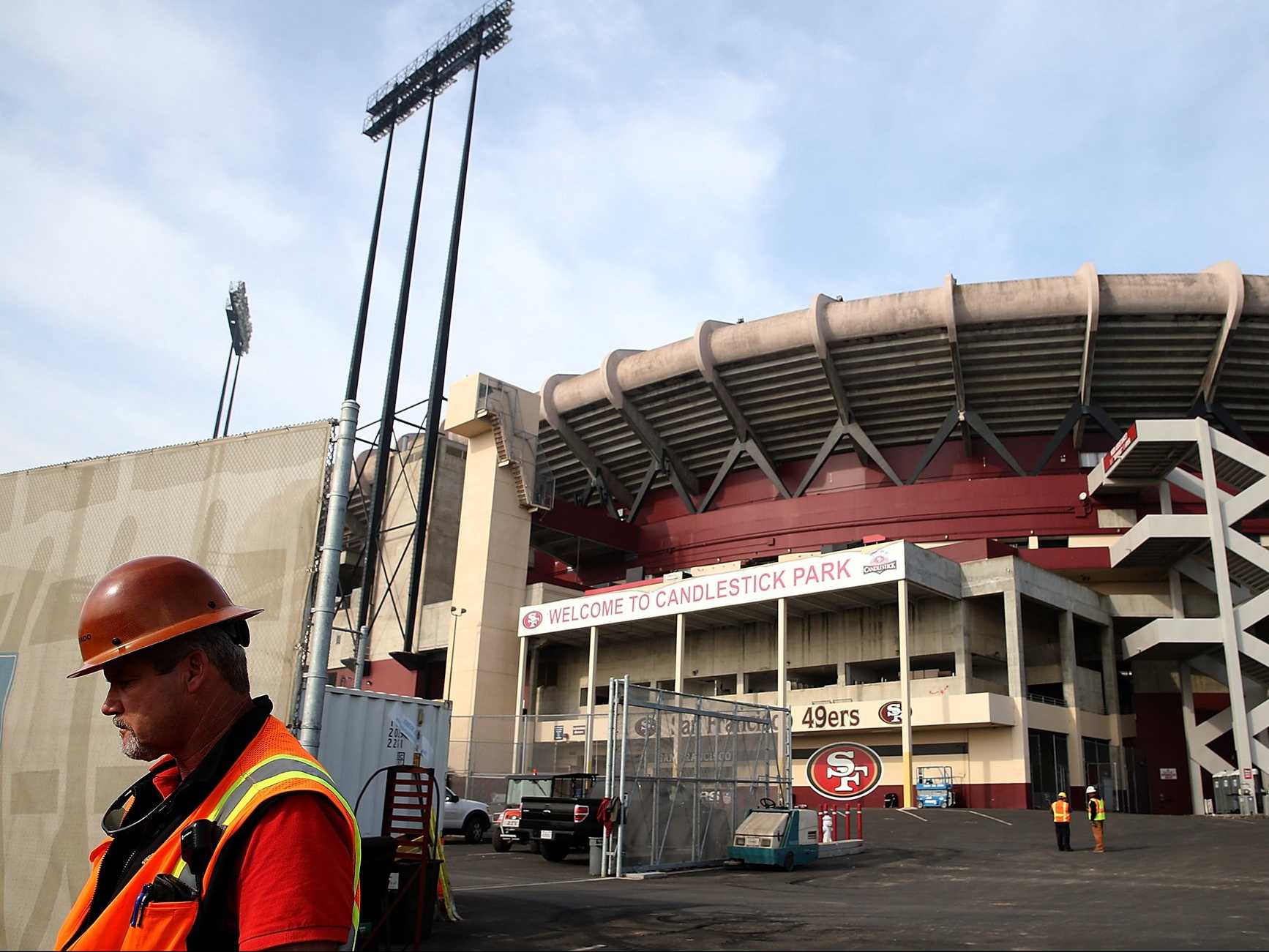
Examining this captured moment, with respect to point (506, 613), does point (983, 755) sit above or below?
below

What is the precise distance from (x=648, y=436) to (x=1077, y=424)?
65.6 feet

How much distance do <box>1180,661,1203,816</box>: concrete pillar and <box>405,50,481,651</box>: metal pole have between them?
1261 inches

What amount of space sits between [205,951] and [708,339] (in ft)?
149

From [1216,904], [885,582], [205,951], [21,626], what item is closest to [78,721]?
[21,626]

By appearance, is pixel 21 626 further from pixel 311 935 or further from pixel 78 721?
pixel 311 935

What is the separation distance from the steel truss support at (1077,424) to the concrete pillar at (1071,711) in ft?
28.8

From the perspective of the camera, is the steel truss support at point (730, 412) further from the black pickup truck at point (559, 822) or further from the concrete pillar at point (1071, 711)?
the black pickup truck at point (559, 822)

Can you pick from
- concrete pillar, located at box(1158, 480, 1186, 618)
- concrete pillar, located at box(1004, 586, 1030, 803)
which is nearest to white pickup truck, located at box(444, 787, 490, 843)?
concrete pillar, located at box(1004, 586, 1030, 803)

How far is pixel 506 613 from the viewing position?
47.7 meters

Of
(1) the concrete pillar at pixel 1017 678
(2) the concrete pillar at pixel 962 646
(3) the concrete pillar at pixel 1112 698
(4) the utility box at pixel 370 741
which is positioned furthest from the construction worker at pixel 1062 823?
(3) the concrete pillar at pixel 1112 698

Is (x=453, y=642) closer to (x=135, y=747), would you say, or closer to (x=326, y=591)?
(x=326, y=591)

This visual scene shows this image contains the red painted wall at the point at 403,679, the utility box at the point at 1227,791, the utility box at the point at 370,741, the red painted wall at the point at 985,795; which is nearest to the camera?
the utility box at the point at 370,741

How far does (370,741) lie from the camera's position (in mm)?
15039

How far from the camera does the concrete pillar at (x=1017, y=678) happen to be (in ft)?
119
